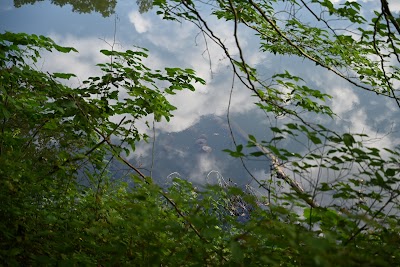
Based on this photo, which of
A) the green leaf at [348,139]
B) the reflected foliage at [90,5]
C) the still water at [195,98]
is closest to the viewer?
the green leaf at [348,139]

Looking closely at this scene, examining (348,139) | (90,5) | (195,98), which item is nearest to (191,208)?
(348,139)

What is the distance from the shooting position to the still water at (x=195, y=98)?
1476 centimetres

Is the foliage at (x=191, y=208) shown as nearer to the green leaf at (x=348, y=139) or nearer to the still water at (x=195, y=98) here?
the green leaf at (x=348, y=139)

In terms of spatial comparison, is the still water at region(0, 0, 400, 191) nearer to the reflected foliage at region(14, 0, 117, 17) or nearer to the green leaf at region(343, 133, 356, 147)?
the reflected foliage at region(14, 0, 117, 17)

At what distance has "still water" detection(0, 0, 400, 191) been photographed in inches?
581

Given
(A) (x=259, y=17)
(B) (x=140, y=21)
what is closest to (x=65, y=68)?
(B) (x=140, y=21)

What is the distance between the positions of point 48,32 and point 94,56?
4860 millimetres

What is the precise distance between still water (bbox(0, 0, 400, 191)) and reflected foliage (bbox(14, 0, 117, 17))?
0.59 feet

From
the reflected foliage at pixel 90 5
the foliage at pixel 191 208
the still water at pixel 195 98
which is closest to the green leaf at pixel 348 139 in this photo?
the foliage at pixel 191 208

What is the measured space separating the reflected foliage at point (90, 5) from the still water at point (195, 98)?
0.59 feet

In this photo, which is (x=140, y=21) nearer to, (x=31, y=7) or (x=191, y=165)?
(x=31, y=7)

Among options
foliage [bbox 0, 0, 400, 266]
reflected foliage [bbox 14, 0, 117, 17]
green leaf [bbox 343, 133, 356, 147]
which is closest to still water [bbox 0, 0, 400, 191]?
reflected foliage [bbox 14, 0, 117, 17]

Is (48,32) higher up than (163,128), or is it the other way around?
(48,32)

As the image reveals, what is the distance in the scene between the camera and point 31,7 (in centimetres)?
2244
